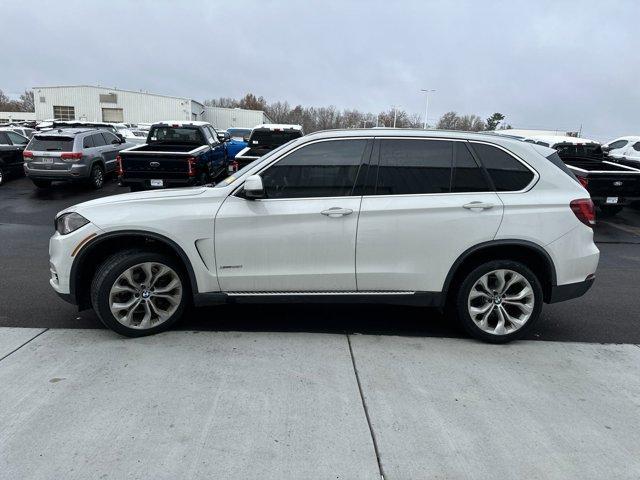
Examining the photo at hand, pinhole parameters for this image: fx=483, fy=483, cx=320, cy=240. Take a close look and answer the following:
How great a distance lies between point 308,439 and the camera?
2855mm

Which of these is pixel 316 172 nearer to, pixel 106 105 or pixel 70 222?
pixel 70 222

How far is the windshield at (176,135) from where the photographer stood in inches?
523

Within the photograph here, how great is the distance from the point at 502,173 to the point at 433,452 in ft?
8.24

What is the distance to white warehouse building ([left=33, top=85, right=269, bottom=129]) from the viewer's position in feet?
197

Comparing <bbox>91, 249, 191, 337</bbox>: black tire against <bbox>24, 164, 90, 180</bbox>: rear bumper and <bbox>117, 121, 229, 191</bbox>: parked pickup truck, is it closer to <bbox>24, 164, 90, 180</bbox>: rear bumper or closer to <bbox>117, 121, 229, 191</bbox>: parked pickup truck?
<bbox>117, 121, 229, 191</bbox>: parked pickup truck

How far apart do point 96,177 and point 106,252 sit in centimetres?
1107

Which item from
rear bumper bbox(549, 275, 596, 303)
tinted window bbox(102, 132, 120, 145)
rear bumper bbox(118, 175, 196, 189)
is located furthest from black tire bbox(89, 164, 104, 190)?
rear bumper bbox(549, 275, 596, 303)

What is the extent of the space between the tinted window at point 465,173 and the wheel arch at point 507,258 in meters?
0.50

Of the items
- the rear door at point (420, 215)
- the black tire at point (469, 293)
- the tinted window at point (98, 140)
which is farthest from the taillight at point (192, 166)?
the black tire at point (469, 293)

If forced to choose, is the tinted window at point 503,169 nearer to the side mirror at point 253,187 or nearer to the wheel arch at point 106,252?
the side mirror at point 253,187

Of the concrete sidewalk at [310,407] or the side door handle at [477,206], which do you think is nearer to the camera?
the concrete sidewalk at [310,407]

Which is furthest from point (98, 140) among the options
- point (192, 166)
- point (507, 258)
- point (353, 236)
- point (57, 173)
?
point (507, 258)

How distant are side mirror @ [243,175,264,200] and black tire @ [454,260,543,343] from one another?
1933 millimetres

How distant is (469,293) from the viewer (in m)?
4.21
